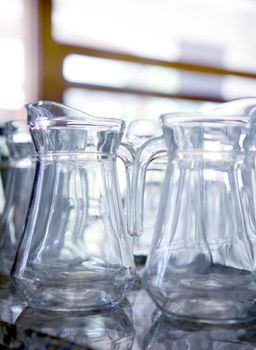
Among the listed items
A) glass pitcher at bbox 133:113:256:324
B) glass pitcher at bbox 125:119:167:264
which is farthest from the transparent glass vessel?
glass pitcher at bbox 133:113:256:324

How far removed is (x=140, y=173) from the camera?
482 mm

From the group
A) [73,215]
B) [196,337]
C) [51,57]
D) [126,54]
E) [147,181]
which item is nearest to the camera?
[196,337]

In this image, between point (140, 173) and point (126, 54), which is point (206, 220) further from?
point (126, 54)

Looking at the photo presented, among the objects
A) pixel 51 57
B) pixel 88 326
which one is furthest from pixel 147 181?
pixel 51 57

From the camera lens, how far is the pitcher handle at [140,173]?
1.58 feet

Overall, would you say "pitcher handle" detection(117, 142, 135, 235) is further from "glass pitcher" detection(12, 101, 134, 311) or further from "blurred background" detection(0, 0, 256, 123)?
"blurred background" detection(0, 0, 256, 123)

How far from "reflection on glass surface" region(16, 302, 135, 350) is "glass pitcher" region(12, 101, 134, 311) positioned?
0.02 m

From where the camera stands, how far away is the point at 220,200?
0.45 metres

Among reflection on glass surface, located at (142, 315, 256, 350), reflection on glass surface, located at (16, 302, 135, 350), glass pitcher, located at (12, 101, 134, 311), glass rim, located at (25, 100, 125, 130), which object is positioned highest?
glass rim, located at (25, 100, 125, 130)

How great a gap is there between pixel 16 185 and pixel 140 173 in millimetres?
233

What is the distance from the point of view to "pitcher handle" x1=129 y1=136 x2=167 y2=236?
0.48 m

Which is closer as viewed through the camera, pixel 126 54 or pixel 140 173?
pixel 140 173

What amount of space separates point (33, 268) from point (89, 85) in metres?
2.63

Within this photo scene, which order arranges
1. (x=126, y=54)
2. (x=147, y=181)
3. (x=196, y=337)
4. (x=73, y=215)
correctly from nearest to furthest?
(x=196, y=337)
(x=73, y=215)
(x=147, y=181)
(x=126, y=54)
